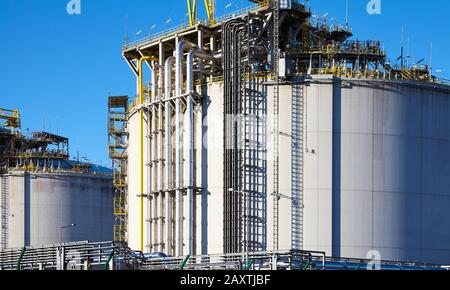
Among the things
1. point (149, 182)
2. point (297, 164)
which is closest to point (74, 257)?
point (297, 164)

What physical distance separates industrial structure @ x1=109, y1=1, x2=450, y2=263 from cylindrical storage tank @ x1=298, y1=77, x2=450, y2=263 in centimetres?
6

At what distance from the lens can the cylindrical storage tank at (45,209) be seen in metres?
92.6

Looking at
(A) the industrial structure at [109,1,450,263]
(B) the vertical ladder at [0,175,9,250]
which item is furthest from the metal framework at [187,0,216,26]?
(B) the vertical ladder at [0,175,9,250]

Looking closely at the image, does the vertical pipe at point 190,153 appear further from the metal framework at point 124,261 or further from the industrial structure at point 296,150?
the metal framework at point 124,261

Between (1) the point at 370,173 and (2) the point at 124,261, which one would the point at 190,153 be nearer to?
(1) the point at 370,173

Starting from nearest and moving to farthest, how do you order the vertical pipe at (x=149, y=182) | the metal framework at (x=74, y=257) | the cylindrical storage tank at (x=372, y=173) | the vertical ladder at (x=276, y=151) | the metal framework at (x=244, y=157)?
1. the metal framework at (x=74, y=257)
2. the cylindrical storage tank at (x=372, y=173)
3. the vertical ladder at (x=276, y=151)
4. the metal framework at (x=244, y=157)
5. the vertical pipe at (x=149, y=182)

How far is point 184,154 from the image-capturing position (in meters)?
62.2

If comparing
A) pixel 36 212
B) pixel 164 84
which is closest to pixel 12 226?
pixel 36 212

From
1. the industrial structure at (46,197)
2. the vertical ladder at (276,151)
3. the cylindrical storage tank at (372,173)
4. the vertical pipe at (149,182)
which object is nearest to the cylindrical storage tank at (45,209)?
the industrial structure at (46,197)

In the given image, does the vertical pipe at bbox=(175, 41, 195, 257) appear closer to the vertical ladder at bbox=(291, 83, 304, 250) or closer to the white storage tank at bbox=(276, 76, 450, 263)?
the white storage tank at bbox=(276, 76, 450, 263)

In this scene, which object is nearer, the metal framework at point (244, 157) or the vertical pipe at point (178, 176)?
the metal framework at point (244, 157)

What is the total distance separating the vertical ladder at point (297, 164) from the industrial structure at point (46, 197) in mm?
39460

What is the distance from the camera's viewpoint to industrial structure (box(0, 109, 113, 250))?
9269 centimetres
